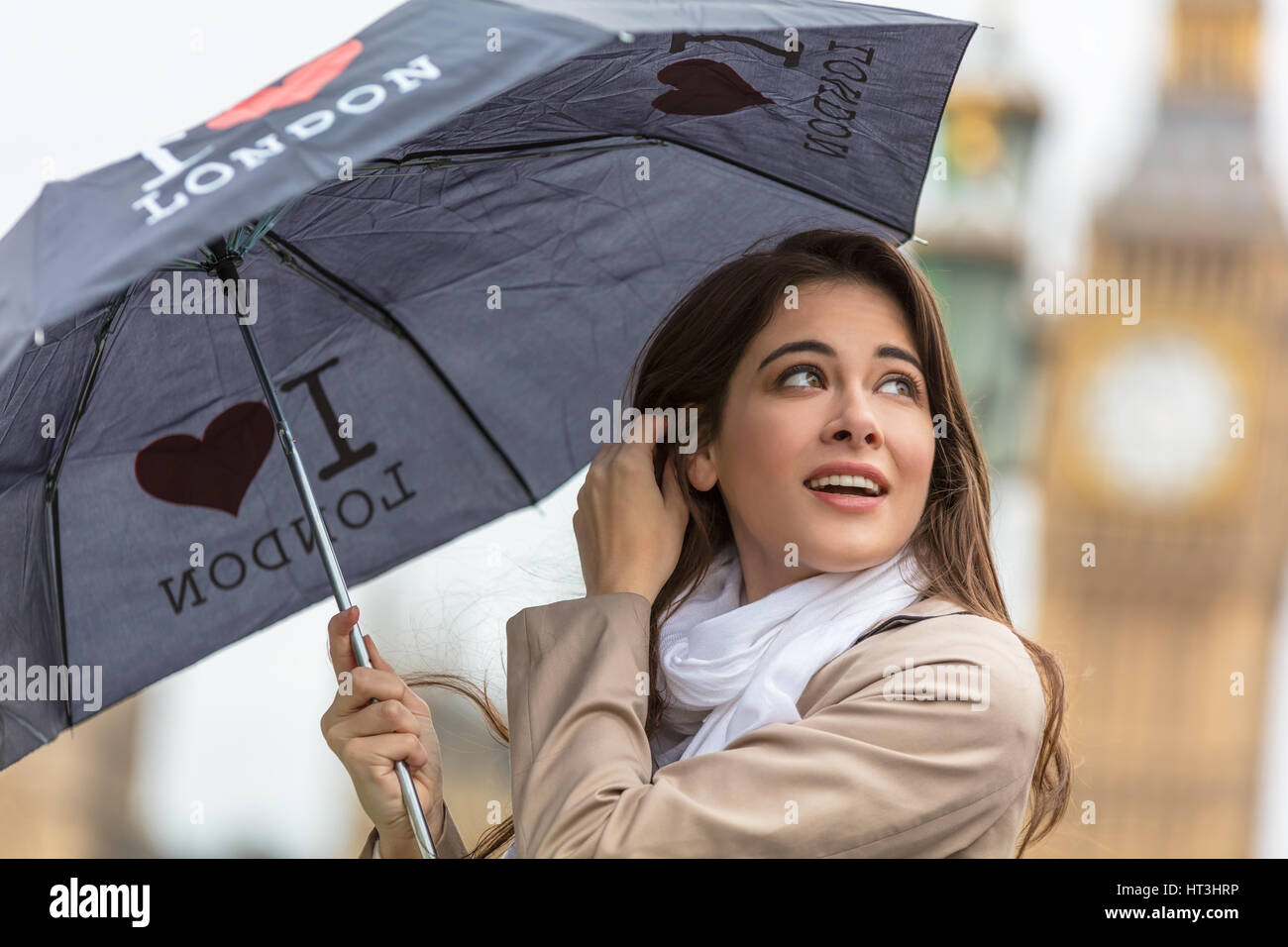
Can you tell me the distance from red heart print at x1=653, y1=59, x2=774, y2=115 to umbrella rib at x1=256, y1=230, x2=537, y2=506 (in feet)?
2.23

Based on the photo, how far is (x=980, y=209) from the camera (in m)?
68.2

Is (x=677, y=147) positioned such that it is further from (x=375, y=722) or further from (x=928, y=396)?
(x=375, y=722)

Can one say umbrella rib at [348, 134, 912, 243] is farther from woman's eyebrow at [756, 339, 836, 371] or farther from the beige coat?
the beige coat

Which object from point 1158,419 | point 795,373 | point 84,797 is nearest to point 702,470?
point 795,373

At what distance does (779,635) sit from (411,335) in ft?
3.58

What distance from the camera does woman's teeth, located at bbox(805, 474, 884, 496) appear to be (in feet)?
8.40

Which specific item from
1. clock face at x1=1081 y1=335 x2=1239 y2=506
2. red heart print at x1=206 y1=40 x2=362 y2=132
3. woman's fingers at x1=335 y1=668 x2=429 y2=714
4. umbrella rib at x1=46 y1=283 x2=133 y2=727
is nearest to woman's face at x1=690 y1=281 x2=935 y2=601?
woman's fingers at x1=335 y1=668 x2=429 y2=714

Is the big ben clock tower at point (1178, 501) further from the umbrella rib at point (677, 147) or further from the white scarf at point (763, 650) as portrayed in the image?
the white scarf at point (763, 650)

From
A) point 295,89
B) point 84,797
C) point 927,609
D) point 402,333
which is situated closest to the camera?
point 295,89

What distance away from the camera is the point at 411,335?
327 cm

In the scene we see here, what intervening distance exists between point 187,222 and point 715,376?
1.10m

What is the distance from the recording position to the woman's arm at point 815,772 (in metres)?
2.20

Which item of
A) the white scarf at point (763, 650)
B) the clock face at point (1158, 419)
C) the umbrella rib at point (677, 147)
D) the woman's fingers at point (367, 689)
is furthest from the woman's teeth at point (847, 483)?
the clock face at point (1158, 419)

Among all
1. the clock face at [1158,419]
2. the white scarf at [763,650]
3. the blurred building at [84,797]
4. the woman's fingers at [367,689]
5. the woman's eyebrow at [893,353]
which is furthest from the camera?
the clock face at [1158,419]
